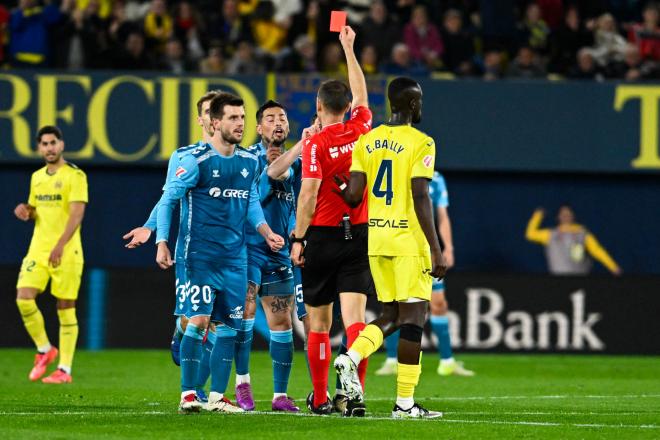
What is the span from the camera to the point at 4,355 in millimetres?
16172

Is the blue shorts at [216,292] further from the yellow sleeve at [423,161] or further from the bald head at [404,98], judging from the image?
the bald head at [404,98]

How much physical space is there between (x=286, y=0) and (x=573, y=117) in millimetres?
4511

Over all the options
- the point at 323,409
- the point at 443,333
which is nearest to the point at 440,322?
the point at 443,333

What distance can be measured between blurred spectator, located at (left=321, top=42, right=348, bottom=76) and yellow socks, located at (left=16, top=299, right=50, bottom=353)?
703cm

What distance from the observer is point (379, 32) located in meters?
19.6

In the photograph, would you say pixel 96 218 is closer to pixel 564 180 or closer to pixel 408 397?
pixel 564 180

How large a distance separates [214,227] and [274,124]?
1.17 m

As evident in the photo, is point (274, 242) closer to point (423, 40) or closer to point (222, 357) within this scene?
point (222, 357)

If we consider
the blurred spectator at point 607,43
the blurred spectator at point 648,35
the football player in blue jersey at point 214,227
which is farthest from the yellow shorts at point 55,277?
the blurred spectator at point 648,35

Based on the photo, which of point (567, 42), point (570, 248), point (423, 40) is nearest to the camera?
point (570, 248)

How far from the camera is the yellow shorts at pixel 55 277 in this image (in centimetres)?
1312

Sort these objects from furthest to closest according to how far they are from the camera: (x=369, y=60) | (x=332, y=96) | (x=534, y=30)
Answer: (x=534, y=30)
(x=369, y=60)
(x=332, y=96)

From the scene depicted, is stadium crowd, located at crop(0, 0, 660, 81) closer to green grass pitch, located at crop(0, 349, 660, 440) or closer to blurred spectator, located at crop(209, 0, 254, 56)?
blurred spectator, located at crop(209, 0, 254, 56)

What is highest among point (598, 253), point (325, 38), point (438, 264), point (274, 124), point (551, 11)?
point (551, 11)
